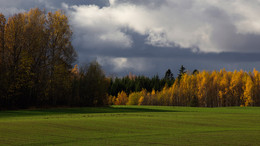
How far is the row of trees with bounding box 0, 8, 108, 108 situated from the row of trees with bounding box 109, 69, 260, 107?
7434 centimetres

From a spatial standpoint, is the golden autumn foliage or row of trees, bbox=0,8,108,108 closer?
row of trees, bbox=0,8,108,108

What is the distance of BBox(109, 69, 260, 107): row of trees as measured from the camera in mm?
132375

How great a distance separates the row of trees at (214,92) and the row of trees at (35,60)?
244 ft

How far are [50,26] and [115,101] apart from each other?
108900 millimetres

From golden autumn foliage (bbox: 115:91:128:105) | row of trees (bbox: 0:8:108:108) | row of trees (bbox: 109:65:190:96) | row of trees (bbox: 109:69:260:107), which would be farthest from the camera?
row of trees (bbox: 109:65:190:96)

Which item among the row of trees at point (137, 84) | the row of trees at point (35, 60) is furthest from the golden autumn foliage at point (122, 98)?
the row of trees at point (35, 60)

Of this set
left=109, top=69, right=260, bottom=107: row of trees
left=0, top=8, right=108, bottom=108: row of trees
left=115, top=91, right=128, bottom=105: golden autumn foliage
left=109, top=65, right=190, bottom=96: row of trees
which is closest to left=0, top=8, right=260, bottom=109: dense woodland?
left=0, top=8, right=108, bottom=108: row of trees

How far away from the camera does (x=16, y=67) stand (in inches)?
2376

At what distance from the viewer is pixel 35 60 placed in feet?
216

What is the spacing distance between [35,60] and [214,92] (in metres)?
98.9

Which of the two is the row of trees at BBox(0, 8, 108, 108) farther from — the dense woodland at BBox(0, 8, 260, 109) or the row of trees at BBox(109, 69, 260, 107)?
the row of trees at BBox(109, 69, 260, 107)

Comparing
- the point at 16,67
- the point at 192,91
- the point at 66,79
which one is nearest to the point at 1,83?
the point at 16,67

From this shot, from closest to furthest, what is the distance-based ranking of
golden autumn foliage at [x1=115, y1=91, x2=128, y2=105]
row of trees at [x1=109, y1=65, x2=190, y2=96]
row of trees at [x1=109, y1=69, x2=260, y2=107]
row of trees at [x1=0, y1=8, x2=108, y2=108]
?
row of trees at [x1=0, y1=8, x2=108, y2=108] → row of trees at [x1=109, y1=69, x2=260, y2=107] → golden autumn foliage at [x1=115, y1=91, x2=128, y2=105] → row of trees at [x1=109, y1=65, x2=190, y2=96]

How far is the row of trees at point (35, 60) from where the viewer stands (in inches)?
2361
